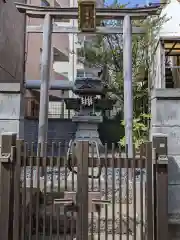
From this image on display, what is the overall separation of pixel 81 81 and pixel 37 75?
15.1 ft

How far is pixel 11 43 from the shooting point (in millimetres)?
8648

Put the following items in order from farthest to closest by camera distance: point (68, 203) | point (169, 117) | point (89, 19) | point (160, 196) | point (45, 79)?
point (89, 19) < point (45, 79) < point (169, 117) < point (160, 196) < point (68, 203)

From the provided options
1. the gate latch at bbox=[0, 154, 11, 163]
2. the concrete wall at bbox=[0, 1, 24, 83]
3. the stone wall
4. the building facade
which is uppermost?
the building facade

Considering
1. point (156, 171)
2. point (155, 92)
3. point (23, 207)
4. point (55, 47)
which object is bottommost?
point (23, 207)

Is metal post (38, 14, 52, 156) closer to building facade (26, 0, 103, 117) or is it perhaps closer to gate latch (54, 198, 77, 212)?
gate latch (54, 198, 77, 212)

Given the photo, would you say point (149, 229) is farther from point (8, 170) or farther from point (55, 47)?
point (55, 47)

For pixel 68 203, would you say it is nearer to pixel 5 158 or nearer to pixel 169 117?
pixel 5 158

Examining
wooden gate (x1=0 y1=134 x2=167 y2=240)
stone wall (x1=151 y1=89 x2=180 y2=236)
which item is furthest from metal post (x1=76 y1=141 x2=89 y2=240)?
stone wall (x1=151 y1=89 x2=180 y2=236)

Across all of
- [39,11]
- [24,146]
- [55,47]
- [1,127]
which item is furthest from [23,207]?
[55,47]

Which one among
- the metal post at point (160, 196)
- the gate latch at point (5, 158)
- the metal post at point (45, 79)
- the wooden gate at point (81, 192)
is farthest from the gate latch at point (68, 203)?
the metal post at point (45, 79)

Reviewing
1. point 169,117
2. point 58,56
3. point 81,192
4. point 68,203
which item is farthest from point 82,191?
point 58,56

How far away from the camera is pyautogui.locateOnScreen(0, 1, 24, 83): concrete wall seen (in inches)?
306

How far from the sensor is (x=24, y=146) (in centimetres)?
383

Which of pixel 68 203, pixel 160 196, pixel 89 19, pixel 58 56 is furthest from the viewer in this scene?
pixel 58 56
